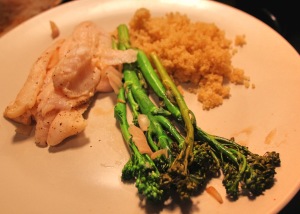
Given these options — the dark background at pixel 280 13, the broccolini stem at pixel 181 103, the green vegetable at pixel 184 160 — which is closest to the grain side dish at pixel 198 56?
the broccolini stem at pixel 181 103

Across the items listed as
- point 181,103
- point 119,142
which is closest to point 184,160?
point 181,103

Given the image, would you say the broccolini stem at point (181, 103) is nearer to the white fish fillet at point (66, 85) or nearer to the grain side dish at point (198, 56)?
the grain side dish at point (198, 56)

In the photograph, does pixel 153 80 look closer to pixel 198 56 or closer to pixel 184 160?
pixel 198 56

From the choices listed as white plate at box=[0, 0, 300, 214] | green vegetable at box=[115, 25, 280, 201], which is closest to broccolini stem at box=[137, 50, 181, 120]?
green vegetable at box=[115, 25, 280, 201]

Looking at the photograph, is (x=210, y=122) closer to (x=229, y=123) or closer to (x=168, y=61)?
(x=229, y=123)

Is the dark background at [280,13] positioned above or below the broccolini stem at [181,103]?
below

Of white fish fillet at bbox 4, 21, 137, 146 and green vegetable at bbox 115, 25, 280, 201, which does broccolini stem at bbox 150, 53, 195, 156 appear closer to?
green vegetable at bbox 115, 25, 280, 201

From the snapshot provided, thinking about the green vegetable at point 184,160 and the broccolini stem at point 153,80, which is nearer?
the green vegetable at point 184,160
